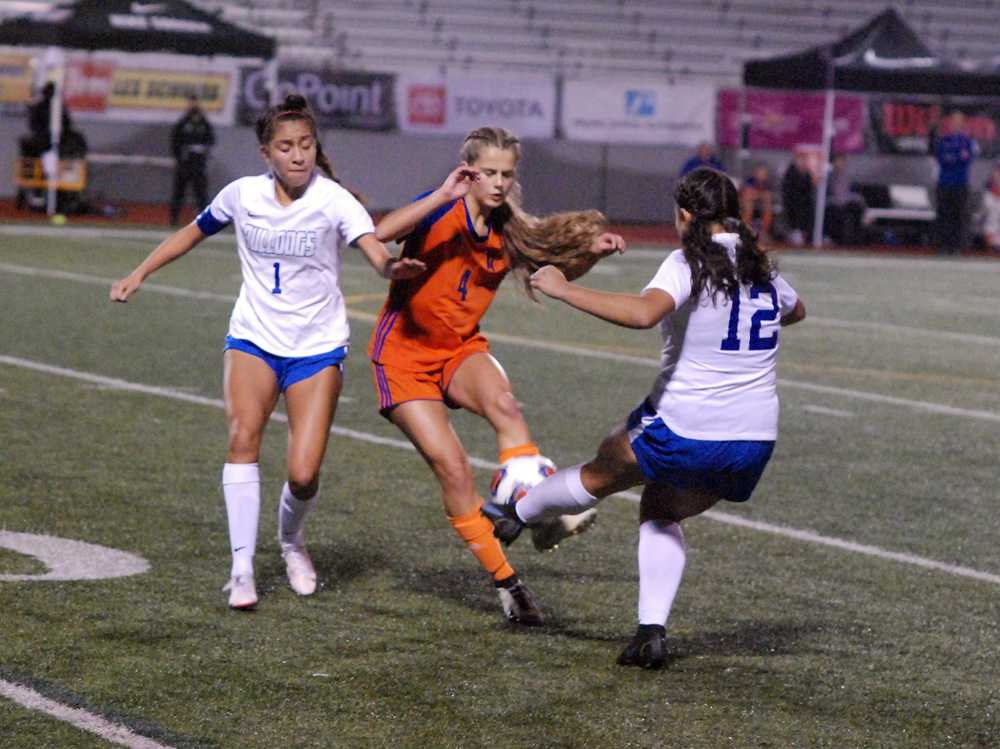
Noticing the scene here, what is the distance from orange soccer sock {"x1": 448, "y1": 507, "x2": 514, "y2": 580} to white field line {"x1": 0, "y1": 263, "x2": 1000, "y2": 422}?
19.4ft

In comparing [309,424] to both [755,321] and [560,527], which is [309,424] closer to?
[560,527]

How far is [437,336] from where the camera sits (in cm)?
644

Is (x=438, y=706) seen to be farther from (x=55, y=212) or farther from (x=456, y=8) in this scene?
(x=456, y=8)

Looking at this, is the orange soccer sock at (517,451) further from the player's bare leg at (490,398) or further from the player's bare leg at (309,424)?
the player's bare leg at (309,424)

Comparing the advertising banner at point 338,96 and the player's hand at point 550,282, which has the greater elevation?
the player's hand at point 550,282

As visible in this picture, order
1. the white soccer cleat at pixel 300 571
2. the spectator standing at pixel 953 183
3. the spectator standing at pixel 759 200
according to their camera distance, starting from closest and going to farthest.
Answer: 1. the white soccer cleat at pixel 300 571
2. the spectator standing at pixel 953 183
3. the spectator standing at pixel 759 200

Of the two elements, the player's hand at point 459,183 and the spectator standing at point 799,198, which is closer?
the player's hand at point 459,183

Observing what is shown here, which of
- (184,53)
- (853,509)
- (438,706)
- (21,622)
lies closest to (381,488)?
(853,509)

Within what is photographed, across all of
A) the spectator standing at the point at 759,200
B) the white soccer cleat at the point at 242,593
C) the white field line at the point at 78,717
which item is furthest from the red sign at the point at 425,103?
the white field line at the point at 78,717

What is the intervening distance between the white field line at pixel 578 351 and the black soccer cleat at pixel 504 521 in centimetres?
584

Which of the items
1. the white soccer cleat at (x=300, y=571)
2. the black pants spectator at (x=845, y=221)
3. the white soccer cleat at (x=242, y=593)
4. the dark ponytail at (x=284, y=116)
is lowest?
the black pants spectator at (x=845, y=221)

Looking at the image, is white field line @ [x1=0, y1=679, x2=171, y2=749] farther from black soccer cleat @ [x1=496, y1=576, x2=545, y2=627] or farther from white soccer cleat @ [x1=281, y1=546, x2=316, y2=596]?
black soccer cleat @ [x1=496, y1=576, x2=545, y2=627]

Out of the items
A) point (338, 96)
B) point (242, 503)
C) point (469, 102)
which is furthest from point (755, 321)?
point (469, 102)

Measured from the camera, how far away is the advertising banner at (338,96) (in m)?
29.2
